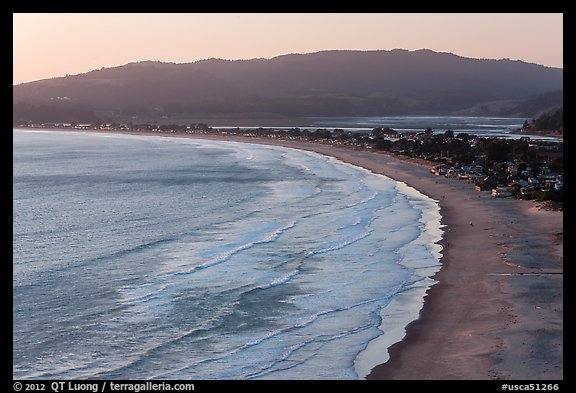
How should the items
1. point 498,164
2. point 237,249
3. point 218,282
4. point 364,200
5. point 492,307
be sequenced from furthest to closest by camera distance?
point 498,164 → point 364,200 → point 237,249 → point 218,282 → point 492,307

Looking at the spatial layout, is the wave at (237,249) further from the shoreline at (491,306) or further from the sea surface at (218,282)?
the shoreline at (491,306)

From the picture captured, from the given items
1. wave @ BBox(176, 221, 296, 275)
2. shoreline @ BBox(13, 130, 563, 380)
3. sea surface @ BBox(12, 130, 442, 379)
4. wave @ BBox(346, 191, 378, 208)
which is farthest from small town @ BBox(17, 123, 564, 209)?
wave @ BBox(176, 221, 296, 275)

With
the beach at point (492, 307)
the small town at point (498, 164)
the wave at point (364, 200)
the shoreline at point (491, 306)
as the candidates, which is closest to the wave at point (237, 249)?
the shoreline at point (491, 306)

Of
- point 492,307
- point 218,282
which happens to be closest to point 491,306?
point 492,307

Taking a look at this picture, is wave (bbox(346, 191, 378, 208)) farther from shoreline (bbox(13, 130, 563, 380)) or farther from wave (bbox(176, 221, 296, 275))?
wave (bbox(176, 221, 296, 275))

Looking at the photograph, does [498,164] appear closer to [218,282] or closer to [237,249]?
[237,249]

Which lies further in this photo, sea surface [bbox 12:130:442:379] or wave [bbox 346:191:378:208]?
wave [bbox 346:191:378:208]
